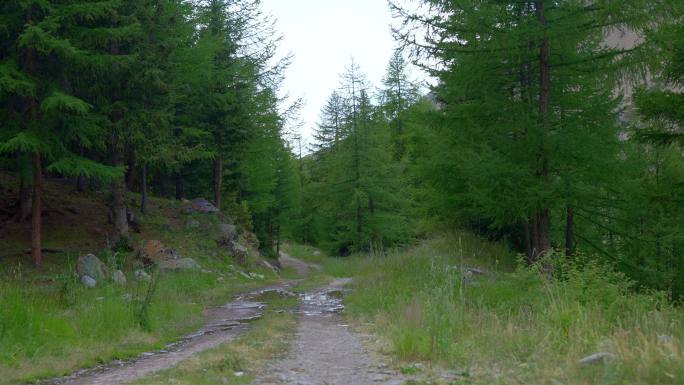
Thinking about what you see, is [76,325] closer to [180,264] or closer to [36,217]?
[36,217]

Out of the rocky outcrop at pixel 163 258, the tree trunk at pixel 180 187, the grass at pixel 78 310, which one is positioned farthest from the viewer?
the tree trunk at pixel 180 187

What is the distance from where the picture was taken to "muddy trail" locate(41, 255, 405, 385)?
591 centimetres

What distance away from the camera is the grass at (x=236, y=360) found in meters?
5.71

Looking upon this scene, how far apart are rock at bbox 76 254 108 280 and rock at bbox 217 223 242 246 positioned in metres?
9.35

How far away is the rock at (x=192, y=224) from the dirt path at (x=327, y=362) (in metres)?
13.7

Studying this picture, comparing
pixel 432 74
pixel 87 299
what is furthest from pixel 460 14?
pixel 87 299

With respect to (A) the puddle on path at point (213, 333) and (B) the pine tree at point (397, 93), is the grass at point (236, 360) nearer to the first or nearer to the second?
(A) the puddle on path at point (213, 333)

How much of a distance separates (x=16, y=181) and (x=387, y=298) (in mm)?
18024

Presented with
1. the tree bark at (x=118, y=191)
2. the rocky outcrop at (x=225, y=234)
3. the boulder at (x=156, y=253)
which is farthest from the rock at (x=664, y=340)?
the rocky outcrop at (x=225, y=234)

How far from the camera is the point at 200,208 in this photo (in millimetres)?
25719

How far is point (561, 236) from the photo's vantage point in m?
19.4

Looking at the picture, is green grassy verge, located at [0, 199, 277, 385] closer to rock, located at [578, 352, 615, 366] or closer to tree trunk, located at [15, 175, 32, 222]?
tree trunk, located at [15, 175, 32, 222]

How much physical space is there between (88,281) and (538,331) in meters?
10.6

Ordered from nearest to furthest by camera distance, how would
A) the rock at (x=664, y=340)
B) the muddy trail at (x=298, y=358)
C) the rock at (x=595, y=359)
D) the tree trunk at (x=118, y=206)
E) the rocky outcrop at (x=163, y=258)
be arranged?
the rock at (x=595, y=359)
the rock at (x=664, y=340)
the muddy trail at (x=298, y=358)
the rocky outcrop at (x=163, y=258)
the tree trunk at (x=118, y=206)
